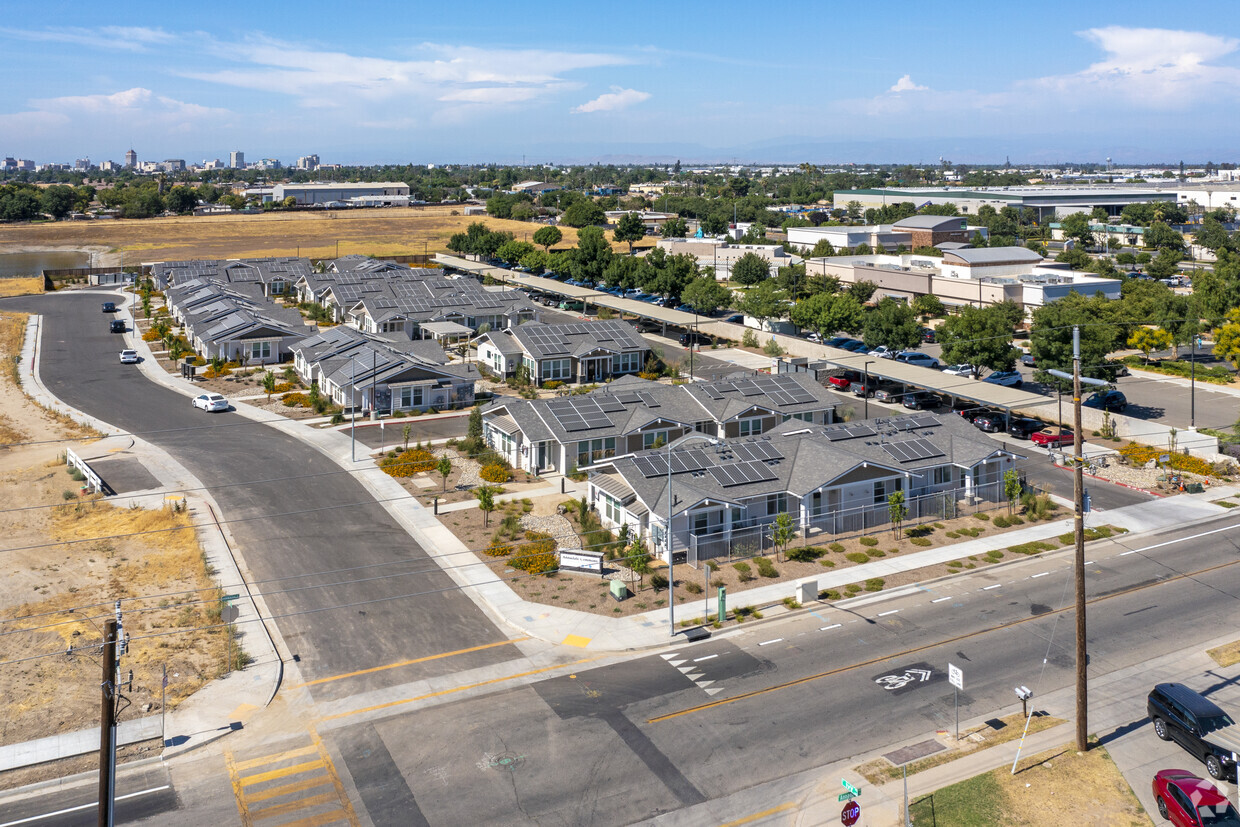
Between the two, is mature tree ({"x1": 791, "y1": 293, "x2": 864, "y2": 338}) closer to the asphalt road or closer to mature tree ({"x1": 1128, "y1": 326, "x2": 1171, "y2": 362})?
mature tree ({"x1": 1128, "y1": 326, "x2": 1171, "y2": 362})

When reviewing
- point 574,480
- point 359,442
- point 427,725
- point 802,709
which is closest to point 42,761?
point 427,725

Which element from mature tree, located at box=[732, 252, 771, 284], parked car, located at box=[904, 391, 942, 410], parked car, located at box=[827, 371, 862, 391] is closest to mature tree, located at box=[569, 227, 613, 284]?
mature tree, located at box=[732, 252, 771, 284]

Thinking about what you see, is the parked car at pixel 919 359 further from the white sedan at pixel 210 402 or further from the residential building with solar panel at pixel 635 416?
the white sedan at pixel 210 402

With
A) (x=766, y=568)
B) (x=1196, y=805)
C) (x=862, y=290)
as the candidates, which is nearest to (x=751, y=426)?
(x=766, y=568)

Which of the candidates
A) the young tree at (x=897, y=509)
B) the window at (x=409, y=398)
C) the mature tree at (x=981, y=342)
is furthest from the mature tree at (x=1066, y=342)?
the window at (x=409, y=398)

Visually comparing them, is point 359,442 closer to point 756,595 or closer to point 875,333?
point 756,595

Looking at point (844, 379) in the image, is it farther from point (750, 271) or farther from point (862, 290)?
point (750, 271)
